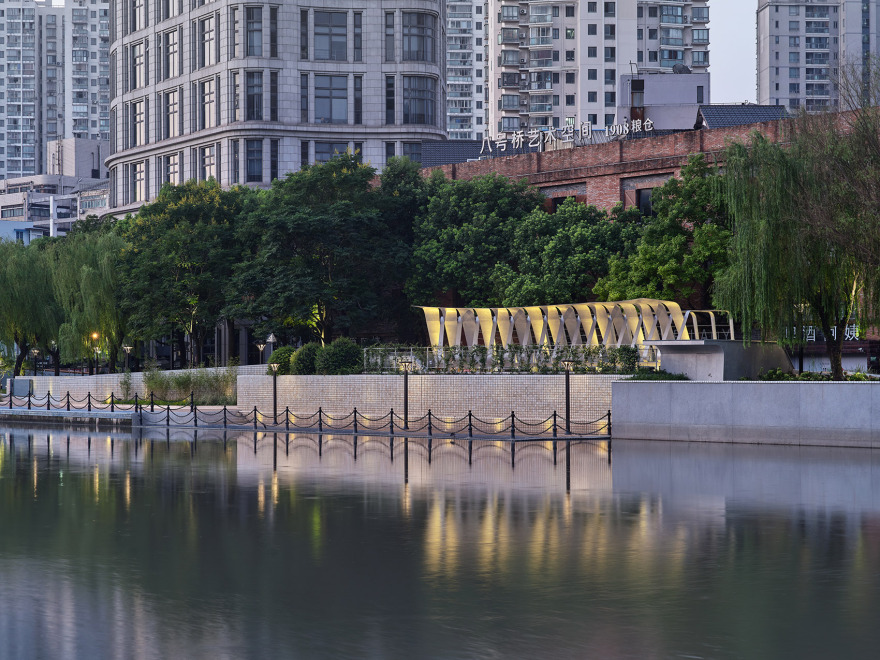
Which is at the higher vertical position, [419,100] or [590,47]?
[590,47]

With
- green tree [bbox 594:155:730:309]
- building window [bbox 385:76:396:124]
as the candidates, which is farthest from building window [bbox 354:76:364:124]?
green tree [bbox 594:155:730:309]

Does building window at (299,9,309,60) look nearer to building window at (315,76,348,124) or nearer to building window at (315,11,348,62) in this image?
building window at (315,11,348,62)

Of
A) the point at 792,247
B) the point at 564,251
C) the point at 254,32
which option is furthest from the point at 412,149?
the point at 792,247

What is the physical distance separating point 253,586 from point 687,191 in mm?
35726

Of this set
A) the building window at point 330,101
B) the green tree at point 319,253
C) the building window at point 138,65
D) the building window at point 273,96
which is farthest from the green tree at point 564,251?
the building window at point 138,65

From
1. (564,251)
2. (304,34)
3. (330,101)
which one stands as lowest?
(564,251)

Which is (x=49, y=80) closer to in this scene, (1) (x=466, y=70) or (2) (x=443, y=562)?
(1) (x=466, y=70)

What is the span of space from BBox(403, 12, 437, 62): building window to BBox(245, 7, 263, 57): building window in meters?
11.4

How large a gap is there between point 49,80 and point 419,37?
13034 cm

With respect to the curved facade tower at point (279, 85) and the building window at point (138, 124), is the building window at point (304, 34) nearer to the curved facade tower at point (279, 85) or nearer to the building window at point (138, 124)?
the curved facade tower at point (279, 85)

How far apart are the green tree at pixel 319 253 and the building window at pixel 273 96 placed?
2923 cm

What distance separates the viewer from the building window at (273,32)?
84.1m

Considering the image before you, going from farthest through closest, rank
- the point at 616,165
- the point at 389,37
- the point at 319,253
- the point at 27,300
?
the point at 389,37 < the point at 27,300 < the point at 319,253 < the point at 616,165

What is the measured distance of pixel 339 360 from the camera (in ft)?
151
